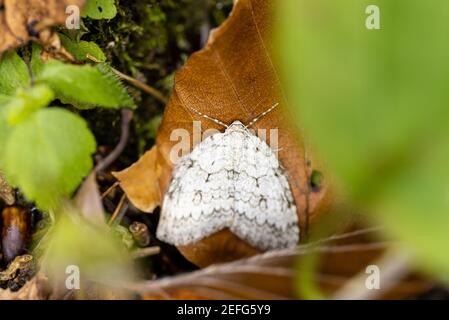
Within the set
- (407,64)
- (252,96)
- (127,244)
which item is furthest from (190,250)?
(407,64)

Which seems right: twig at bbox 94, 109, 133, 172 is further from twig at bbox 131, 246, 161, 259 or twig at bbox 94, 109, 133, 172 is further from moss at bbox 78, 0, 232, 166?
twig at bbox 131, 246, 161, 259

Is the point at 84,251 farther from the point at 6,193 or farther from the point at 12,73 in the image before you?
the point at 12,73

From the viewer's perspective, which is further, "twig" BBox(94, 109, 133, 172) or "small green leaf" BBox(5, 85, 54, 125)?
"twig" BBox(94, 109, 133, 172)

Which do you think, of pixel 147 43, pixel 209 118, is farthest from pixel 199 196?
pixel 147 43

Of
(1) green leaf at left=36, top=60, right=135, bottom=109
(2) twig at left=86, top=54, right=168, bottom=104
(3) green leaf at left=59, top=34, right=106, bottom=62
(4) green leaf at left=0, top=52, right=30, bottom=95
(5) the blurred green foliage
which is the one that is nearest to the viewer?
(5) the blurred green foliage

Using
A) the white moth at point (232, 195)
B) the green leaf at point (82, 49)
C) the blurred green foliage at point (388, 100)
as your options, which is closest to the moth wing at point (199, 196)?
the white moth at point (232, 195)

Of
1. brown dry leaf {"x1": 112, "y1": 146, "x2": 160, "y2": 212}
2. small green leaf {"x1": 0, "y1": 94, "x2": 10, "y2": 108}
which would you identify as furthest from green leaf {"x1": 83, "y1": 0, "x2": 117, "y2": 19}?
brown dry leaf {"x1": 112, "y1": 146, "x2": 160, "y2": 212}
